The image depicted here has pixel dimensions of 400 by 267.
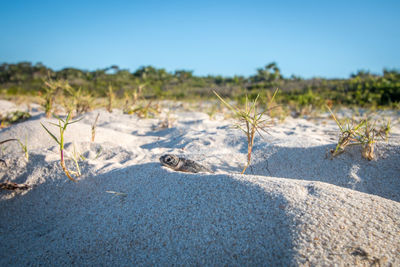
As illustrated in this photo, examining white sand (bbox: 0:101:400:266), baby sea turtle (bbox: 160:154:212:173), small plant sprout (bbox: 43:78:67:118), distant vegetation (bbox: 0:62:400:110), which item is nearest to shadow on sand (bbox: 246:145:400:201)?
white sand (bbox: 0:101:400:266)

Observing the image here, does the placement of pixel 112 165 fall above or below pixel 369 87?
below

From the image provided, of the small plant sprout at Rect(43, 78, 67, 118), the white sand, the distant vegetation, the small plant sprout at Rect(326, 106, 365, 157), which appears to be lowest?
the white sand

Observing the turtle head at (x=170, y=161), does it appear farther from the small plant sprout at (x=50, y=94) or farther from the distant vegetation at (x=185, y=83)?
the distant vegetation at (x=185, y=83)

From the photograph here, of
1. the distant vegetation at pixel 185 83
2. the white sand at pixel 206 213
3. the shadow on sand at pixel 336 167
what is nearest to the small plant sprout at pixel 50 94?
the white sand at pixel 206 213

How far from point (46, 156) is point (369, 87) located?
7.03 m

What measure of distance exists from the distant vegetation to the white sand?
179 inches

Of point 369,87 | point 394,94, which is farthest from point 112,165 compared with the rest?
point 369,87

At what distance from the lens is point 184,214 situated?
3.09 feet

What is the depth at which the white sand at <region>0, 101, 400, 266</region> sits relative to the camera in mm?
760

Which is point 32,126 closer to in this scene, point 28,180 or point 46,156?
point 46,156

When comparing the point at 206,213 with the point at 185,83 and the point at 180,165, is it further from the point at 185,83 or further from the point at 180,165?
the point at 185,83

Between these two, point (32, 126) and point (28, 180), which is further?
point (32, 126)

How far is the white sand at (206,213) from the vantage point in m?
0.76

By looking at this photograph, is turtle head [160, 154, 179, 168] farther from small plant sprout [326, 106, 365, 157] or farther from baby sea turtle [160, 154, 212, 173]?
small plant sprout [326, 106, 365, 157]
